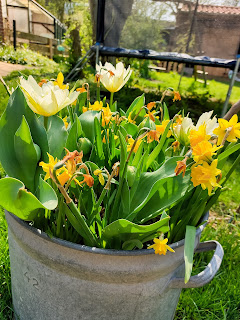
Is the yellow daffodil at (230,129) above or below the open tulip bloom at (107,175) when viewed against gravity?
above

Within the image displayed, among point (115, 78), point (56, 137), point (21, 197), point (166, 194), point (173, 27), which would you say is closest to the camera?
point (21, 197)

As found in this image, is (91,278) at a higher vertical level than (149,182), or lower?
lower

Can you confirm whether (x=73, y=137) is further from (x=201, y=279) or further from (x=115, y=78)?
(x=201, y=279)

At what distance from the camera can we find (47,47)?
887 cm

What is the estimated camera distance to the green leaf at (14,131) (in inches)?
25.5

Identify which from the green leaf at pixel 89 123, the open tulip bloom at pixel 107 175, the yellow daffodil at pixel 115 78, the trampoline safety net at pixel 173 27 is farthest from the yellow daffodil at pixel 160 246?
the trampoline safety net at pixel 173 27

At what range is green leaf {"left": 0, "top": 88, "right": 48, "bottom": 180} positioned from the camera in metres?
0.65

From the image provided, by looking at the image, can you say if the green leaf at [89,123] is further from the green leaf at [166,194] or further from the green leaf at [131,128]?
the green leaf at [166,194]

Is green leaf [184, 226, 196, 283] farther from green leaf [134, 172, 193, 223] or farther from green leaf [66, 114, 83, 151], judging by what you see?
green leaf [66, 114, 83, 151]

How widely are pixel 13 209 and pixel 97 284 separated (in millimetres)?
209

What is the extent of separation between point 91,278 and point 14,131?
1.10 feet

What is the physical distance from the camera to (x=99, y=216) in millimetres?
654

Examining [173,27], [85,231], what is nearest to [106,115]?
[85,231]

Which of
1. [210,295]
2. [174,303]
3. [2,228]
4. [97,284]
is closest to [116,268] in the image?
[97,284]
